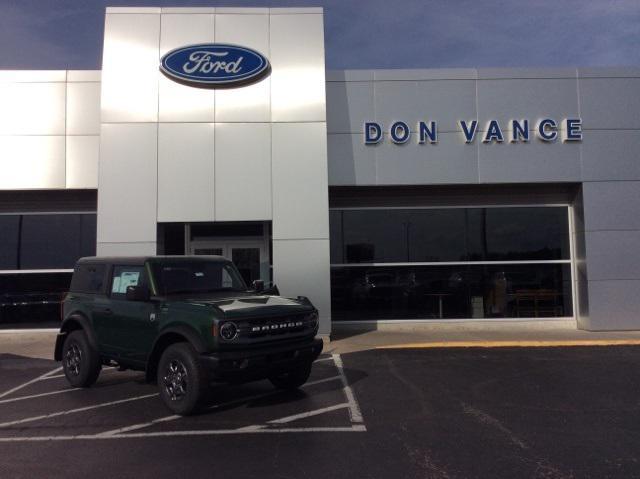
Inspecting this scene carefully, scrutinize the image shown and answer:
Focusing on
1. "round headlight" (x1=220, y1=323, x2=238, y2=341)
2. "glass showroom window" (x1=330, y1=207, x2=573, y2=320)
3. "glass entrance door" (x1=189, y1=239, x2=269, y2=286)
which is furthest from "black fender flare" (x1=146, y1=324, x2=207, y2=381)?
"glass showroom window" (x1=330, y1=207, x2=573, y2=320)

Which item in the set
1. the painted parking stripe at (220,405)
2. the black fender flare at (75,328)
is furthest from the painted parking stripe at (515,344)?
the black fender flare at (75,328)

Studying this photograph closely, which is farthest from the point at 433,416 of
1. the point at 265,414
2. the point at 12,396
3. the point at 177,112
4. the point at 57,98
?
the point at 57,98

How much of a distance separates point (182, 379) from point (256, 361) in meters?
0.92

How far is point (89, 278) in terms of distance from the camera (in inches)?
328

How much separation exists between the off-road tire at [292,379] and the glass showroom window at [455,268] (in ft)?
22.5

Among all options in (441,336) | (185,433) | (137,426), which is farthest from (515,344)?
(137,426)

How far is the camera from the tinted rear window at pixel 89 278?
8.09 m

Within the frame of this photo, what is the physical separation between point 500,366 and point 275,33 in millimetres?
8901

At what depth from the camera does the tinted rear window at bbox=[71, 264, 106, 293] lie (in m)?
8.09

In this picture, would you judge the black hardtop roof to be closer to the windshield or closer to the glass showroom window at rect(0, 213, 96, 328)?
the windshield

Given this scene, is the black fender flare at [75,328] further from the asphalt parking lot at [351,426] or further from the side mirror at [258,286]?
the side mirror at [258,286]

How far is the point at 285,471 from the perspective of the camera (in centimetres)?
481

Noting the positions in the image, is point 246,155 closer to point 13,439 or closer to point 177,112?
point 177,112

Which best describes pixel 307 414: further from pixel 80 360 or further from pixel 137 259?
pixel 80 360
